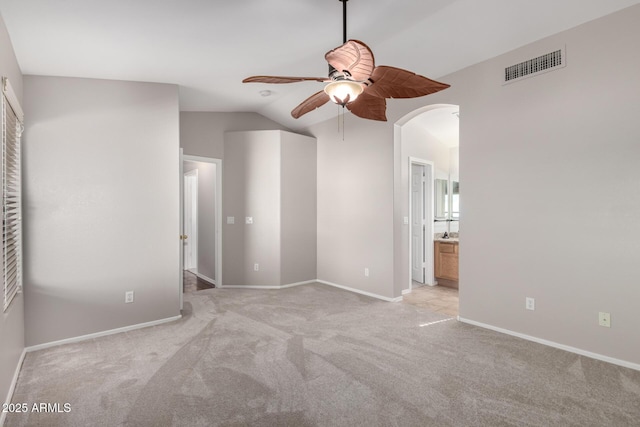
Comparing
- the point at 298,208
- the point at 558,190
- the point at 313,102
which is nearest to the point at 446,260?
the point at 298,208

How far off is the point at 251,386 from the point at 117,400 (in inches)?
34.6

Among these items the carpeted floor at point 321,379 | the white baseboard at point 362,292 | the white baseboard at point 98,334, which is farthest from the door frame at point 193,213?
the carpeted floor at point 321,379

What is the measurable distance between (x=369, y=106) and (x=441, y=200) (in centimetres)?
409

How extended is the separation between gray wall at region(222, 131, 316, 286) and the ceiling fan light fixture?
3281 mm

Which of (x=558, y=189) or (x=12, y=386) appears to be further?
(x=558, y=189)

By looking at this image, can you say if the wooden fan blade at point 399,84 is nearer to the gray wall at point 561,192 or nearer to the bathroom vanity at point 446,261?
the gray wall at point 561,192

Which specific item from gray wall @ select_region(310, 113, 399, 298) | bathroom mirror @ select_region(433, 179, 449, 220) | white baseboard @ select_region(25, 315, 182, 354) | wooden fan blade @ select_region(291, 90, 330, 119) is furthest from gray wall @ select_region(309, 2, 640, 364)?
white baseboard @ select_region(25, 315, 182, 354)

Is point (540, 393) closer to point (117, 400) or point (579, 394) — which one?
point (579, 394)

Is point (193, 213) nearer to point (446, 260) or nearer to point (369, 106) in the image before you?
point (446, 260)

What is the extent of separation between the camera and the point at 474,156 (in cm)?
356

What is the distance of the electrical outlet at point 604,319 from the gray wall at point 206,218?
500cm

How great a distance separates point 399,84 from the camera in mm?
2064

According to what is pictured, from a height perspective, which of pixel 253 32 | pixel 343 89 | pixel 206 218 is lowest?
pixel 206 218

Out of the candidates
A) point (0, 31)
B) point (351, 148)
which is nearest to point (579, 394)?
point (351, 148)
